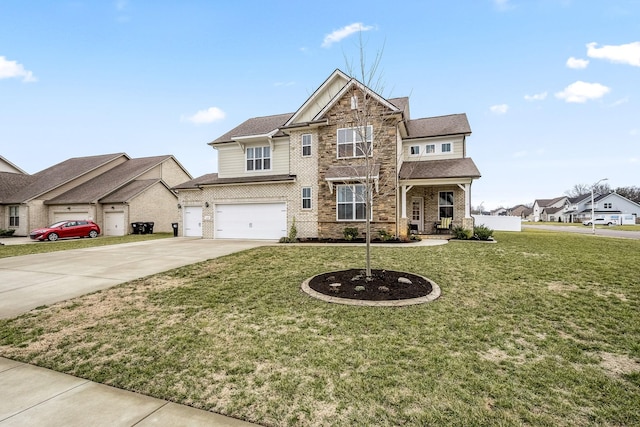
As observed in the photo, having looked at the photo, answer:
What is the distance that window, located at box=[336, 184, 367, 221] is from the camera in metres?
15.9

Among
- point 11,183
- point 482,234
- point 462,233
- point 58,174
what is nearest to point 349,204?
point 462,233

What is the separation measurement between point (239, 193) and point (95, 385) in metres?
15.7

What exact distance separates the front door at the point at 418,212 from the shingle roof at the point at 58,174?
31164mm

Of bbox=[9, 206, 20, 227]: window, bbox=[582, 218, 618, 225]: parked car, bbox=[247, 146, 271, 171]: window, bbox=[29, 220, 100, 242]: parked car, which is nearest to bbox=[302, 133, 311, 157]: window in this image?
bbox=[247, 146, 271, 171]: window

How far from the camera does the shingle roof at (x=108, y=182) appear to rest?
981 inches

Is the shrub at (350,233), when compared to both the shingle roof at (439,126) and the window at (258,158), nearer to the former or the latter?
the window at (258,158)

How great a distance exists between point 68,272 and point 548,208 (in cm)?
10895

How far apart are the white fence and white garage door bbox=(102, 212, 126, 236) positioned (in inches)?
1250

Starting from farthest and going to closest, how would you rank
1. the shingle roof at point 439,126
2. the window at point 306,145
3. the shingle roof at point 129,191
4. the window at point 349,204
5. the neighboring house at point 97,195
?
the neighboring house at point 97,195
the shingle roof at point 129,191
the shingle roof at point 439,126
the window at point 306,145
the window at point 349,204

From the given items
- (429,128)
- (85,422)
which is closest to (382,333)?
(85,422)

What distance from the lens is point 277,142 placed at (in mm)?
18188

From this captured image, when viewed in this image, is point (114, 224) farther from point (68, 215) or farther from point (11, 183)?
point (11, 183)

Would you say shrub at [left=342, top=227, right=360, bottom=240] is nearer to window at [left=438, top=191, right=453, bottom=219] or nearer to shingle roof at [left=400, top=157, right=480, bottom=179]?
shingle roof at [left=400, top=157, right=480, bottom=179]

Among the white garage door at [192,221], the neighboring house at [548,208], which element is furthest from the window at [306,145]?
the neighboring house at [548,208]
